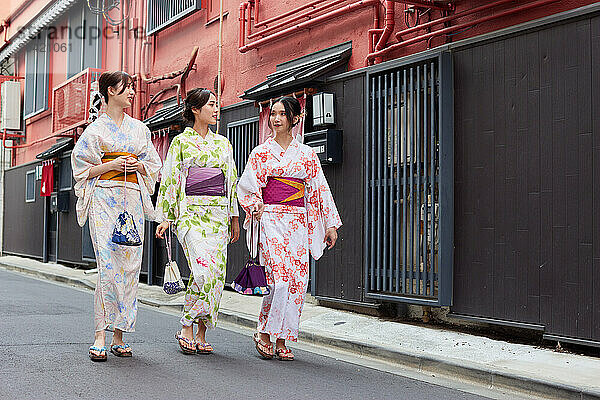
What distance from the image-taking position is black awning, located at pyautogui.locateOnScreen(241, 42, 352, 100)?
959 centimetres

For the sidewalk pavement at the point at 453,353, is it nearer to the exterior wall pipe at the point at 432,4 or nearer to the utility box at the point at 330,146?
the utility box at the point at 330,146

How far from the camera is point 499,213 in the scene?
23.6 feet

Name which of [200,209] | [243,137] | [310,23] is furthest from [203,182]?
A: [243,137]

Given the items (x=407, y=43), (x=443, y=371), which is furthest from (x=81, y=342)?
(x=407, y=43)

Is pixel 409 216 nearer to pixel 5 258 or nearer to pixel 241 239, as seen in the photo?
pixel 241 239

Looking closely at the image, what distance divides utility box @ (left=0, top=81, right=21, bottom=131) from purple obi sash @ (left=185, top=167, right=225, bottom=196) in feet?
65.0

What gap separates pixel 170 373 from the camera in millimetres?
5570

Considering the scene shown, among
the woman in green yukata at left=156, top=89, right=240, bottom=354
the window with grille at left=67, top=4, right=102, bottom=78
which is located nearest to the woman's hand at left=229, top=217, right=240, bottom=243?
the woman in green yukata at left=156, top=89, right=240, bottom=354

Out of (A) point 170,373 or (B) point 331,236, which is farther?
(B) point 331,236

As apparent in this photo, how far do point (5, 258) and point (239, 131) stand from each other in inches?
578

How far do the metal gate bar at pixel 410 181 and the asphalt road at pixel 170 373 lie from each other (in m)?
1.56

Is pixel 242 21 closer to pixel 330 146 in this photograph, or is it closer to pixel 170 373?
pixel 330 146

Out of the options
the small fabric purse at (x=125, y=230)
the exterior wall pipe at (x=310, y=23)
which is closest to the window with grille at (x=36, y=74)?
the exterior wall pipe at (x=310, y=23)

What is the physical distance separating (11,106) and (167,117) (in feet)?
43.7
